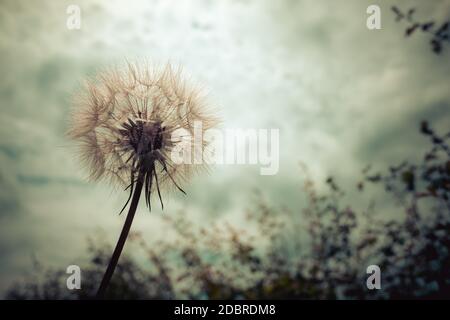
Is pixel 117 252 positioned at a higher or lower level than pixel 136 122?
lower

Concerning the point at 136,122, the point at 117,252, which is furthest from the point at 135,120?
the point at 117,252

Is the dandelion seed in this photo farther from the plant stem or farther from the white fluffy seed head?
the plant stem

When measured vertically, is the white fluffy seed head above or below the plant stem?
above

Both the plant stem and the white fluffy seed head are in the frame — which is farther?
the white fluffy seed head

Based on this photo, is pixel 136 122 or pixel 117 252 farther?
pixel 136 122

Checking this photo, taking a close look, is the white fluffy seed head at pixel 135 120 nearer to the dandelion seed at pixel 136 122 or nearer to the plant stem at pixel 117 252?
the dandelion seed at pixel 136 122

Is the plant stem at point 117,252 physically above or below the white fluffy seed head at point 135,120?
below

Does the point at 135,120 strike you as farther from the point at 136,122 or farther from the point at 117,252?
the point at 117,252

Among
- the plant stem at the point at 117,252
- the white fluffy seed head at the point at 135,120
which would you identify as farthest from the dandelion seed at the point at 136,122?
the plant stem at the point at 117,252

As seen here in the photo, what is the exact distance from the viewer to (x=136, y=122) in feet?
9.02

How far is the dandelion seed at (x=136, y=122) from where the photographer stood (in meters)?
2.68

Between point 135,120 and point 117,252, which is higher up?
point 135,120

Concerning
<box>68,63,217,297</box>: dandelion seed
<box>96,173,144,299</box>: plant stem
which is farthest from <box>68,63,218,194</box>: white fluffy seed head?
<box>96,173,144,299</box>: plant stem

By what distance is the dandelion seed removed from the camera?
8.79 feet
